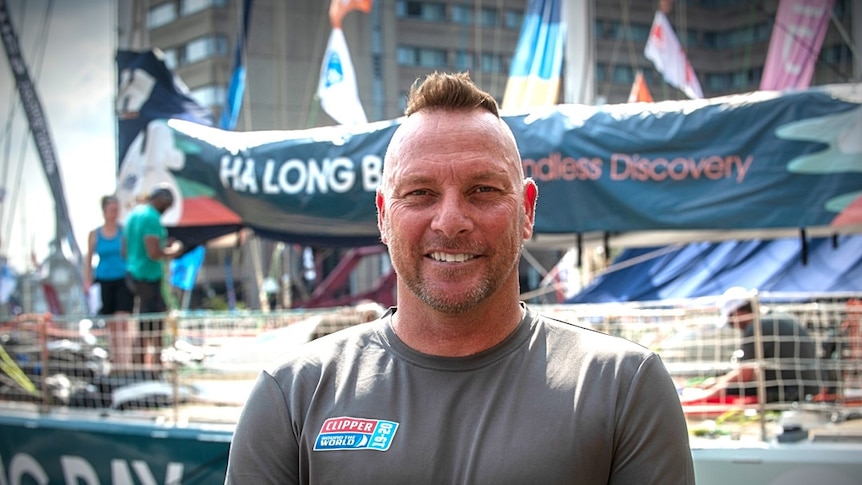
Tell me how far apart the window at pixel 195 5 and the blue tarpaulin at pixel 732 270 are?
3739 cm

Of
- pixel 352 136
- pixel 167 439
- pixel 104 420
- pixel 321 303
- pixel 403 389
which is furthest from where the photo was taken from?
pixel 321 303

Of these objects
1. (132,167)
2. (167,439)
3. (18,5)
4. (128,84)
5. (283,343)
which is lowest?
(167,439)

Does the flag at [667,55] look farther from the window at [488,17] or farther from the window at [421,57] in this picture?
the window at [488,17]

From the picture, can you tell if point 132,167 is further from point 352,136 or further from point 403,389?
point 403,389

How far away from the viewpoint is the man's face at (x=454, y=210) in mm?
1780

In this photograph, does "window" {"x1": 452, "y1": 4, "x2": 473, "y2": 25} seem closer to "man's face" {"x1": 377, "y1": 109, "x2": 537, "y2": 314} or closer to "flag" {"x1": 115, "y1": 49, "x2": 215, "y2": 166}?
"flag" {"x1": 115, "y1": 49, "x2": 215, "y2": 166}

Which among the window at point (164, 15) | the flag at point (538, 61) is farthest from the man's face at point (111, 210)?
the window at point (164, 15)

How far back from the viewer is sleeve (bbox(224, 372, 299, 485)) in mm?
1768

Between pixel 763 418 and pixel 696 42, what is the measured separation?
1979 inches

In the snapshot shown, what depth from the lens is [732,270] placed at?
802 cm

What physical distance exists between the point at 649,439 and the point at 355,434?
0.54 m

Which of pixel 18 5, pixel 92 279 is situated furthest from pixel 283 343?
pixel 18 5

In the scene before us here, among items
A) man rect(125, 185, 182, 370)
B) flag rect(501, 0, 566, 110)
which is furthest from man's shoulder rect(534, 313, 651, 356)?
flag rect(501, 0, 566, 110)

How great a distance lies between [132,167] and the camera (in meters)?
7.36
